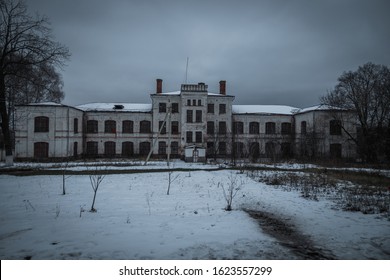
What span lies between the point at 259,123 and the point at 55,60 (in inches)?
978

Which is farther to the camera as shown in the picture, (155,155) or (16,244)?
(155,155)

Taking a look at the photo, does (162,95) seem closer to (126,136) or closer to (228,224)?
(126,136)

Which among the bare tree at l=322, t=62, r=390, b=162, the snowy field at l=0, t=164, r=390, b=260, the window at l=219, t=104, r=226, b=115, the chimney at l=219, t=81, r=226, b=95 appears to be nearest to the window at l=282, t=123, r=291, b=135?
the bare tree at l=322, t=62, r=390, b=162

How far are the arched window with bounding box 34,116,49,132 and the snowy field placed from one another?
19.3 m

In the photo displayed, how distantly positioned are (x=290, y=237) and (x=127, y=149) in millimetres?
26564

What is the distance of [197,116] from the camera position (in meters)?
27.8

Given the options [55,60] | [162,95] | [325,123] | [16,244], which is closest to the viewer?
[16,244]

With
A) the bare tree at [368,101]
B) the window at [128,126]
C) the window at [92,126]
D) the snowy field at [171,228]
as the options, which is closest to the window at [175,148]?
the window at [128,126]

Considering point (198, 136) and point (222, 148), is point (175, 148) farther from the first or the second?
point (222, 148)

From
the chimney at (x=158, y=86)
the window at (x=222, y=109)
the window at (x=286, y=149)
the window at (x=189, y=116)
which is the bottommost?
the window at (x=286, y=149)

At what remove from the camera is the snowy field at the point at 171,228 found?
11.6 ft

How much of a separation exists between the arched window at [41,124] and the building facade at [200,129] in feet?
7.89

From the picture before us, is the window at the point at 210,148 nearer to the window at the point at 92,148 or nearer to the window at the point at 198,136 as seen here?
the window at the point at 198,136

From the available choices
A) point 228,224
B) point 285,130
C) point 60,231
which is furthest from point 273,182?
point 285,130
